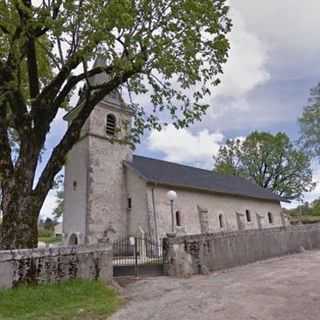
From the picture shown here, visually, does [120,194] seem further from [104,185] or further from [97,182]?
[97,182]

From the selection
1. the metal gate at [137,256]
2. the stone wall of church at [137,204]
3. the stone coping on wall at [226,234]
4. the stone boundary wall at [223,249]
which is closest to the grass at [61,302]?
the metal gate at [137,256]

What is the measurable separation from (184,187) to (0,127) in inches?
544

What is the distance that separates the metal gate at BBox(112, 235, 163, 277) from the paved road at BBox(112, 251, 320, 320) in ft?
2.72

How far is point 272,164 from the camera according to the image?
38.9 m

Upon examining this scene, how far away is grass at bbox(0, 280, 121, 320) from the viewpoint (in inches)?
235

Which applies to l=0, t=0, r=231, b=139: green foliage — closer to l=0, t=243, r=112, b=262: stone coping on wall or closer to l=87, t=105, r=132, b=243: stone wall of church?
l=0, t=243, r=112, b=262: stone coping on wall

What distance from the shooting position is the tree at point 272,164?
3775 cm

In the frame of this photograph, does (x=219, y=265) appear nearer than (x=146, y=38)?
No

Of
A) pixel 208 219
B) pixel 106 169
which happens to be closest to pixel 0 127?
pixel 106 169

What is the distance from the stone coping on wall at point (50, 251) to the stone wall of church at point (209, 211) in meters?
9.94

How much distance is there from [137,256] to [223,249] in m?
4.02

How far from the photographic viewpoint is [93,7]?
816 centimetres

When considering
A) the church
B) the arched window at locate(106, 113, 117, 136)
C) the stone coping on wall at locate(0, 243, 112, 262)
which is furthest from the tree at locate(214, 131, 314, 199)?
the stone coping on wall at locate(0, 243, 112, 262)

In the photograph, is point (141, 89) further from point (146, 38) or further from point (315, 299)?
point (315, 299)
